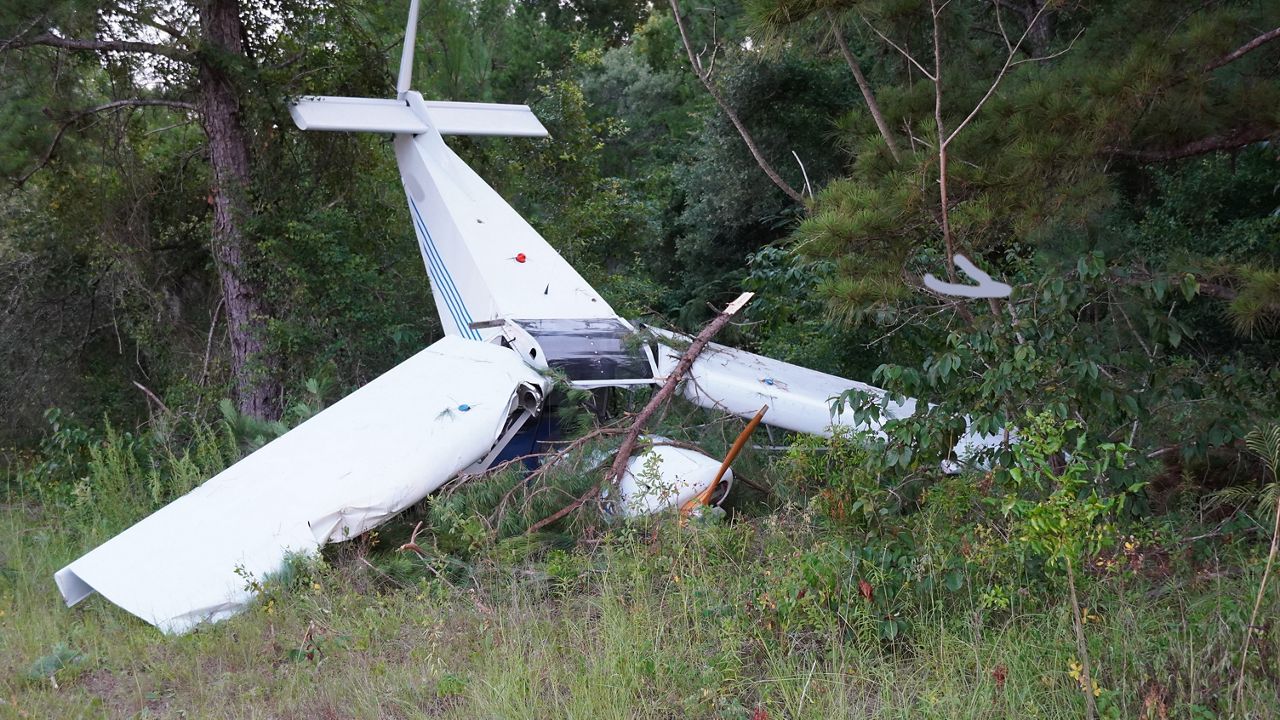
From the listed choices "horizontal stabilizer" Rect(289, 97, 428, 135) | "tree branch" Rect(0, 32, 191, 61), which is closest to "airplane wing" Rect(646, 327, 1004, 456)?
"horizontal stabilizer" Rect(289, 97, 428, 135)

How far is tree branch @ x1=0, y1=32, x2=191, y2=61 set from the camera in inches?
328

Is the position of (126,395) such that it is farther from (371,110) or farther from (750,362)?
(750,362)

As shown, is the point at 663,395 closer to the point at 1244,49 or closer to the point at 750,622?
the point at 750,622

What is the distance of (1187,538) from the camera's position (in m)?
4.34

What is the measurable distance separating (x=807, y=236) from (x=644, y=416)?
180cm

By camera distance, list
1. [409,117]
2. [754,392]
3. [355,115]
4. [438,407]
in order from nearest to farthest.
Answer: [438,407], [754,392], [355,115], [409,117]

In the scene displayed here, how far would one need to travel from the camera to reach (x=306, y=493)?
5.68 meters

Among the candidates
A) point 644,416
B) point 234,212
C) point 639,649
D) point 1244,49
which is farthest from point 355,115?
point 1244,49

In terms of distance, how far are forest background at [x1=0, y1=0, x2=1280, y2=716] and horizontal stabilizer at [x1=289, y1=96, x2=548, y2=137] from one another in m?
0.54

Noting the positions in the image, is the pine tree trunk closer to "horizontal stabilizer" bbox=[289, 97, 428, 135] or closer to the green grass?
"horizontal stabilizer" bbox=[289, 97, 428, 135]

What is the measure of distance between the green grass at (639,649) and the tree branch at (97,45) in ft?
17.2

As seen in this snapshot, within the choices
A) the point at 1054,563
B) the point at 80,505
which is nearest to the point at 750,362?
the point at 1054,563

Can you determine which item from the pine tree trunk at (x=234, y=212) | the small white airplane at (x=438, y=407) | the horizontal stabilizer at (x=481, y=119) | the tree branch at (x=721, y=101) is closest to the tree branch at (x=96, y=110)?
the pine tree trunk at (x=234, y=212)

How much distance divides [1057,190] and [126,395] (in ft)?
34.8
